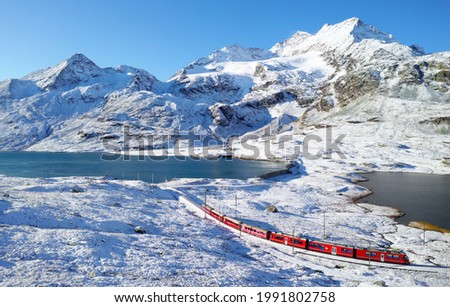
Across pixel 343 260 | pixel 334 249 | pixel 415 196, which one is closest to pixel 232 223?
pixel 334 249

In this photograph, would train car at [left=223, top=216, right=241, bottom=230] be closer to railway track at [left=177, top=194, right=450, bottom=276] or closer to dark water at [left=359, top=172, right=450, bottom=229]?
railway track at [left=177, top=194, right=450, bottom=276]

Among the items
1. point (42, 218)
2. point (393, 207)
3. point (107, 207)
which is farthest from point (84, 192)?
point (393, 207)

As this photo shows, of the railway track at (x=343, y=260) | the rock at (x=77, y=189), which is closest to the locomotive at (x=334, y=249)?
the railway track at (x=343, y=260)

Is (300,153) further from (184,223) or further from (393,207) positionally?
(184,223)

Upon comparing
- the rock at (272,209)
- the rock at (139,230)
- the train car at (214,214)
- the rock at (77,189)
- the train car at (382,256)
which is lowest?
the train car at (382,256)

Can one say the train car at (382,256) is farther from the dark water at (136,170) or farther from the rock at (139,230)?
the dark water at (136,170)

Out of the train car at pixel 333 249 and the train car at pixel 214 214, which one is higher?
the train car at pixel 214 214

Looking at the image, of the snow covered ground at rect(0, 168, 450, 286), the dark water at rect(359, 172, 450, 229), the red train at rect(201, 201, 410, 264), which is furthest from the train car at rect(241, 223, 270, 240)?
the dark water at rect(359, 172, 450, 229)
